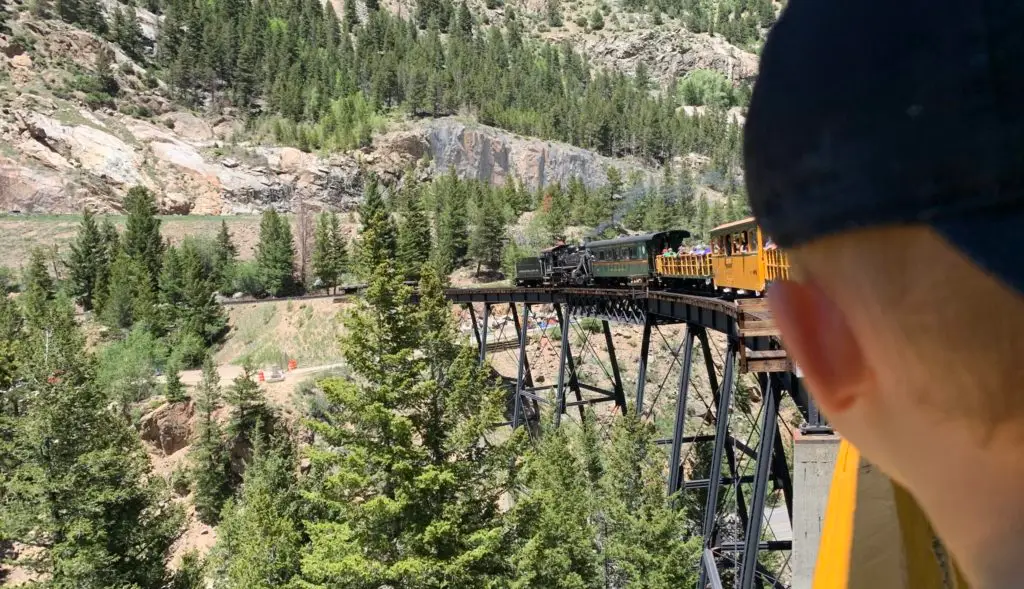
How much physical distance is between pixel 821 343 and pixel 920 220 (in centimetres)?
26

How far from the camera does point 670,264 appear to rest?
19531mm

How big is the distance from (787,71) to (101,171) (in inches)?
3489

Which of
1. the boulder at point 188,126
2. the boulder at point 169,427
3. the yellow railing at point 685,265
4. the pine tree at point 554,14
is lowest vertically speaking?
the boulder at point 169,427

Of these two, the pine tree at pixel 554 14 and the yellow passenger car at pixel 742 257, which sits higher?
the pine tree at pixel 554 14

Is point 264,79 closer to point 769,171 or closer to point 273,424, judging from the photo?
point 273,424

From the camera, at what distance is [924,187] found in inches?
27.6

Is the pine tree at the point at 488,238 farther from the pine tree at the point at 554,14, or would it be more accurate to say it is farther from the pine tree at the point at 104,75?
the pine tree at the point at 554,14

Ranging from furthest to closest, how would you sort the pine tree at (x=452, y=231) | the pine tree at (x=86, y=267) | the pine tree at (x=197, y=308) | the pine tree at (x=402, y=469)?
the pine tree at (x=452, y=231)
the pine tree at (x=86, y=267)
the pine tree at (x=197, y=308)
the pine tree at (x=402, y=469)

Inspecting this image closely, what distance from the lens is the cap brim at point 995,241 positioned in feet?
2.11

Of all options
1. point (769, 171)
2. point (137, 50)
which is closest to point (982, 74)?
point (769, 171)

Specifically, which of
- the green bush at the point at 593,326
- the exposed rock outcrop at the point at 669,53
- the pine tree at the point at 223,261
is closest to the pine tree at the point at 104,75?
the pine tree at the point at 223,261

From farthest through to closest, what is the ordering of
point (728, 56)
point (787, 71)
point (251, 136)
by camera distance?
1. point (728, 56)
2. point (251, 136)
3. point (787, 71)

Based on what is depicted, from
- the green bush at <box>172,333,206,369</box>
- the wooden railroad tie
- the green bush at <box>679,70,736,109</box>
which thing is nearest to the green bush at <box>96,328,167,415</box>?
the green bush at <box>172,333,206,369</box>

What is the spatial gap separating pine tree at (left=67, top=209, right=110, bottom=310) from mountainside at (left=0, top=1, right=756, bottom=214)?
19774mm
